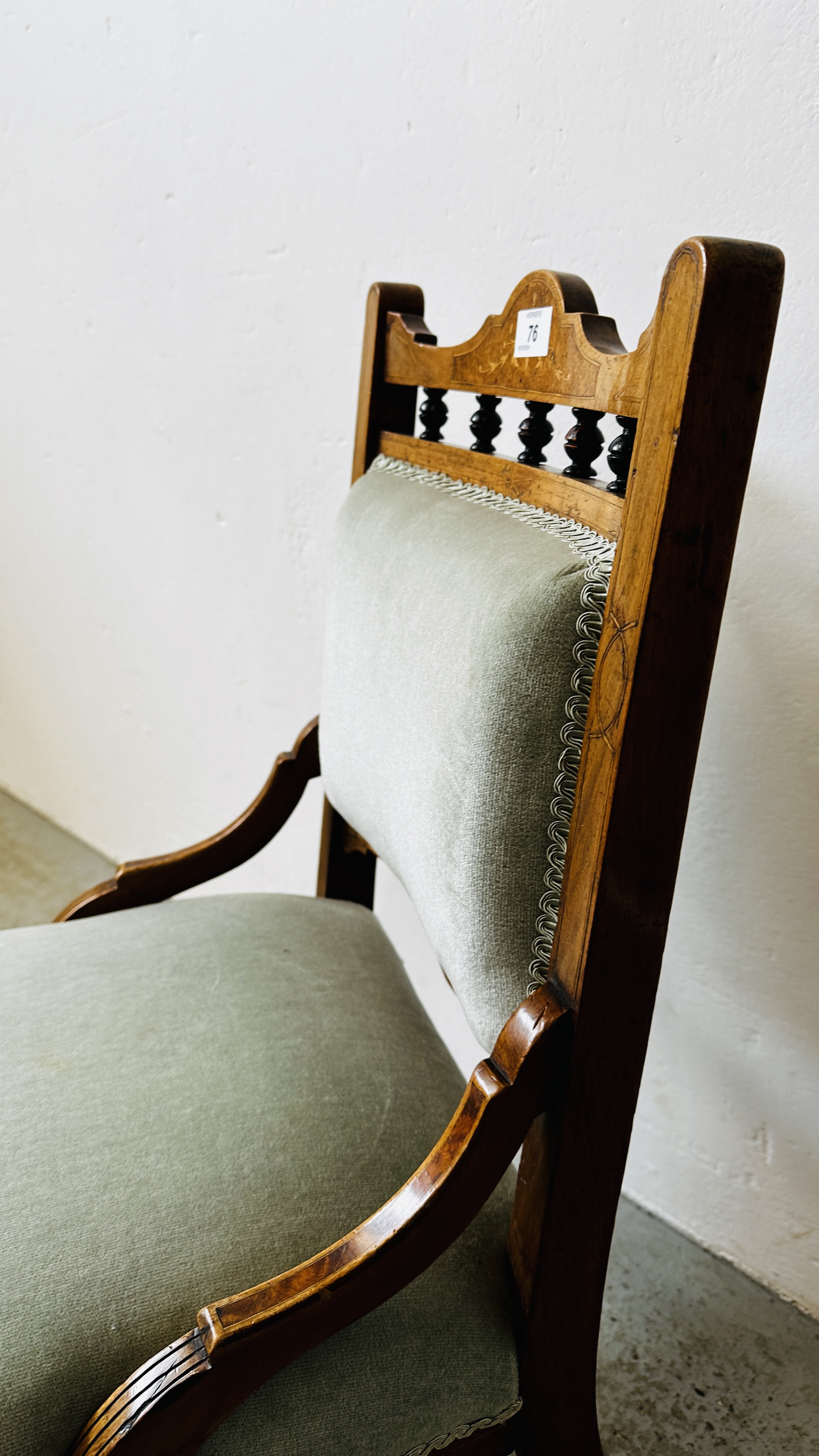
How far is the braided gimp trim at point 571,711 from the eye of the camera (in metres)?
0.52

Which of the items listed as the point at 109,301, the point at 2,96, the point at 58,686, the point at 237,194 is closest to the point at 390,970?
the point at 237,194

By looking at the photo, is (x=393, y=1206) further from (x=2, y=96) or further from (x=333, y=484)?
(x=2, y=96)

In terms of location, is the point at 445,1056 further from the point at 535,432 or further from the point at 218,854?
the point at 535,432

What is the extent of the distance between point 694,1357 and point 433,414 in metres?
0.89

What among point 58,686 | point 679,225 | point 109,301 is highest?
point 679,225

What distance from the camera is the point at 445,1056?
74 centimetres

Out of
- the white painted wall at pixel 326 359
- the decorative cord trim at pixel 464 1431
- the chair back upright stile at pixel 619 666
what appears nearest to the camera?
the chair back upright stile at pixel 619 666

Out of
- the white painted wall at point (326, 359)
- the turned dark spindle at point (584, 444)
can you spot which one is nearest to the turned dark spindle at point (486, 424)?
the turned dark spindle at point (584, 444)

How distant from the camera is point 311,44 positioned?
43.9 inches

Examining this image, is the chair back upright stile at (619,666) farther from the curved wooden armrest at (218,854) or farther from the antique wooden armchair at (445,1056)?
the curved wooden armrest at (218,854)

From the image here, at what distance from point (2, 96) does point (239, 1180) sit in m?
1.58

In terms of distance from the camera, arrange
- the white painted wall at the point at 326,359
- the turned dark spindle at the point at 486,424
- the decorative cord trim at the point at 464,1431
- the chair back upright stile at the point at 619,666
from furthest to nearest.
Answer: the white painted wall at the point at 326,359 < the turned dark spindle at the point at 486,424 < the decorative cord trim at the point at 464,1431 < the chair back upright stile at the point at 619,666

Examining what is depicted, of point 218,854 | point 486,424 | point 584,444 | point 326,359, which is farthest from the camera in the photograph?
point 326,359

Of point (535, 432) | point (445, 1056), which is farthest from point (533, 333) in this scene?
point (445, 1056)
